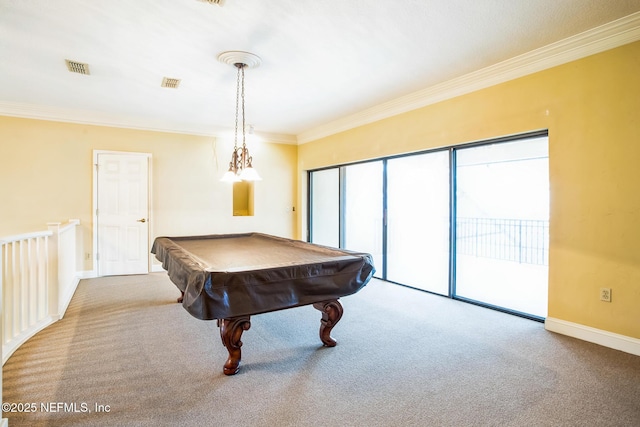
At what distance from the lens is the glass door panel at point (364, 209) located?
5.25 m

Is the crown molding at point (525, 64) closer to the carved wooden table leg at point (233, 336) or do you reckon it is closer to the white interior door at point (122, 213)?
the carved wooden table leg at point (233, 336)

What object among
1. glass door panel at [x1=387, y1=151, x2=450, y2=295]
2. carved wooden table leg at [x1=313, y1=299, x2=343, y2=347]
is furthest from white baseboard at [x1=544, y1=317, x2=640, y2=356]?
carved wooden table leg at [x1=313, y1=299, x2=343, y2=347]

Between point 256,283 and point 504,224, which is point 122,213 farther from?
point 504,224

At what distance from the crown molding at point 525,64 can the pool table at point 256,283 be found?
2424mm

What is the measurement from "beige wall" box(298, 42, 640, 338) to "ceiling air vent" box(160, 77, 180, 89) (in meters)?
3.53

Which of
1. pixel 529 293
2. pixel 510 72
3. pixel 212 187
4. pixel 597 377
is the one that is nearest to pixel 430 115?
pixel 510 72

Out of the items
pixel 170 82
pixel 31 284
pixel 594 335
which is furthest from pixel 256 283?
pixel 170 82

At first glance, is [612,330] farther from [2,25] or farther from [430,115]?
[2,25]

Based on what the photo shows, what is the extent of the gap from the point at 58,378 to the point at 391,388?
7.10 feet

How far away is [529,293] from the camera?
12.0ft

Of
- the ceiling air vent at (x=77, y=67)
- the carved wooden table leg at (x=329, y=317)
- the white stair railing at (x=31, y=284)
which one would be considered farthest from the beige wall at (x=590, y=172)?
the white stair railing at (x=31, y=284)

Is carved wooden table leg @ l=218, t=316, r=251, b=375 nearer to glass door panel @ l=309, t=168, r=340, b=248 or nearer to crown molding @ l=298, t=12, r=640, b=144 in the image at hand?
crown molding @ l=298, t=12, r=640, b=144

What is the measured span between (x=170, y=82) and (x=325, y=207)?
11.5 ft

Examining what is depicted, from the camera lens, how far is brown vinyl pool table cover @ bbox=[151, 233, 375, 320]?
6.39 feet
